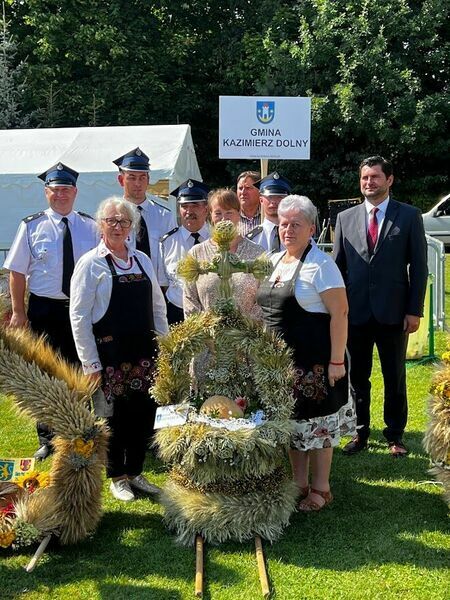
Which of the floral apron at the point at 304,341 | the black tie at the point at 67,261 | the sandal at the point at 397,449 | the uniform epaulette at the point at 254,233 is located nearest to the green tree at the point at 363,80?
the uniform epaulette at the point at 254,233

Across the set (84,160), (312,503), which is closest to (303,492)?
(312,503)

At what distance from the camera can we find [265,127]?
746 centimetres

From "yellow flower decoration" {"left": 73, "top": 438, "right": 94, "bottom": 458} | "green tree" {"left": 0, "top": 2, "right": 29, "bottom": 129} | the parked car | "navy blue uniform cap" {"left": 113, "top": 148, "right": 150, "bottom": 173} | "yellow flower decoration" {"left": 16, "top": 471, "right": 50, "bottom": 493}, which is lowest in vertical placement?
"yellow flower decoration" {"left": 16, "top": 471, "right": 50, "bottom": 493}

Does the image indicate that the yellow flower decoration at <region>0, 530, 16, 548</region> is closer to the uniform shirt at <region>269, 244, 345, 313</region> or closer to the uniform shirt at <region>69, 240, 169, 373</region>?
the uniform shirt at <region>69, 240, 169, 373</region>

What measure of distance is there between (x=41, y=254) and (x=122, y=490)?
5.30 ft

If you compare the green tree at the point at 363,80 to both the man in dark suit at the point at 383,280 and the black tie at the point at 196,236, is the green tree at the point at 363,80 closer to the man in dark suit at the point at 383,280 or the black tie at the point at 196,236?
the man in dark suit at the point at 383,280

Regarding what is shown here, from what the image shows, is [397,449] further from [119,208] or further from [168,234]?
[119,208]

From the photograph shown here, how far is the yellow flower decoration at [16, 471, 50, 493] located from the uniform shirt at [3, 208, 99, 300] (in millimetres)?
1314

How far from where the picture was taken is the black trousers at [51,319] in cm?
448

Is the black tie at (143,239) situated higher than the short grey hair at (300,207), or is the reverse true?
the short grey hair at (300,207)

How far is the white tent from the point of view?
11.6 meters

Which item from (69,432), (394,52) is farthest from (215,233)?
(394,52)

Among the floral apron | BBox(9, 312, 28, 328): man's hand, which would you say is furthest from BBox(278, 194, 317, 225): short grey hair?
BBox(9, 312, 28, 328): man's hand

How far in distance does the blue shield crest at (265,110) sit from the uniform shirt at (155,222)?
294 cm
